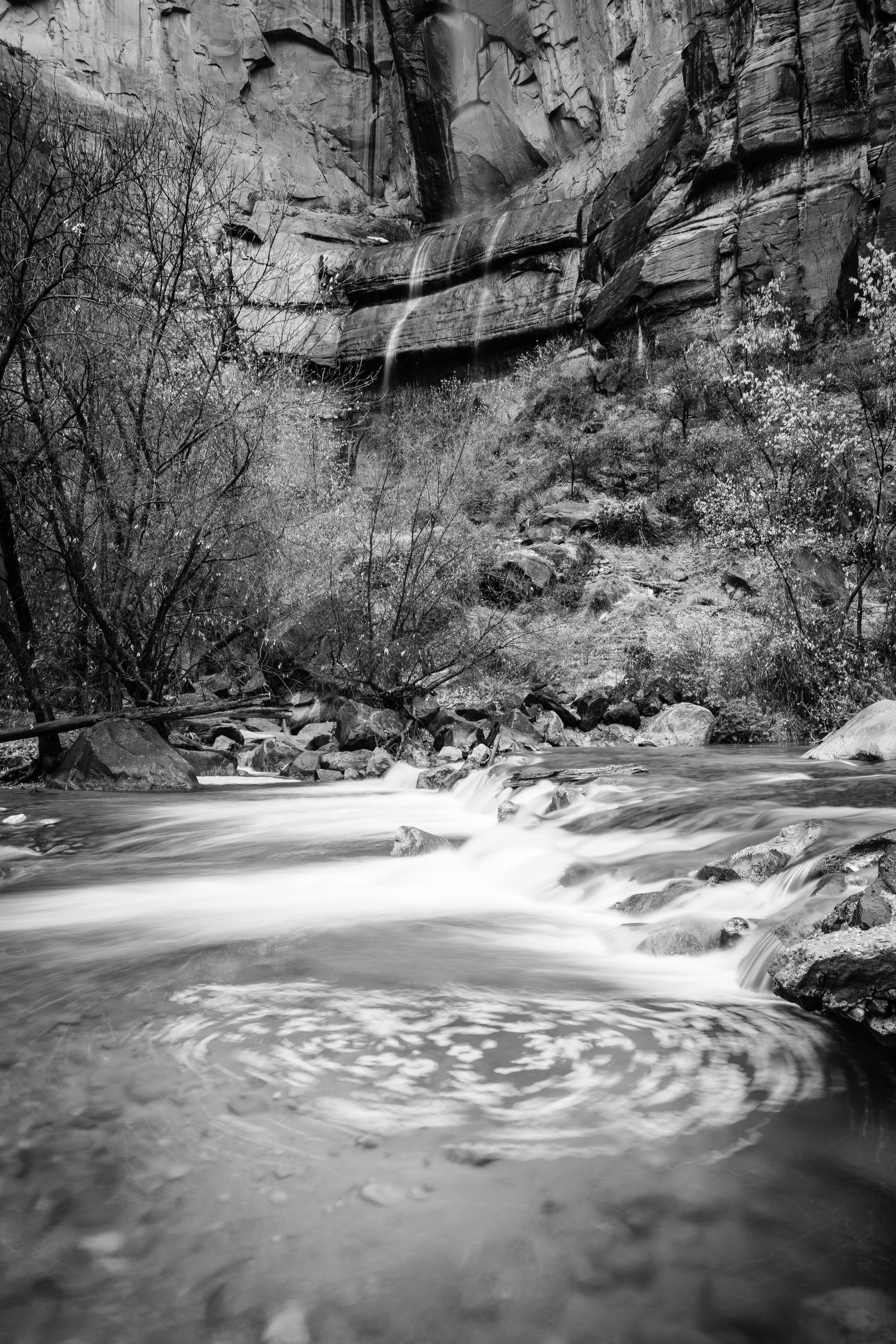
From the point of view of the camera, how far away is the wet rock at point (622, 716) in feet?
38.3

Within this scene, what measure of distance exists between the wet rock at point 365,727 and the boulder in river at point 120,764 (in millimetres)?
2397

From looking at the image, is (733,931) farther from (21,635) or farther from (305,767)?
(21,635)

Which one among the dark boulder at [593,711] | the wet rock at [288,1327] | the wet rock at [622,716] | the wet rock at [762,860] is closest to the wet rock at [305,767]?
the dark boulder at [593,711]

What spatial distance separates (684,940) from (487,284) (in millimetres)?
32624

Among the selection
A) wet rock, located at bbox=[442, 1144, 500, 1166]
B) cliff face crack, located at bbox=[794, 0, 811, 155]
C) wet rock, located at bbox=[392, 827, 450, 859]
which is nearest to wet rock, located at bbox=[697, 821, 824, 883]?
wet rock, located at bbox=[392, 827, 450, 859]

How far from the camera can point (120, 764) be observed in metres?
8.05

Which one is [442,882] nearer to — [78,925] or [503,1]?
[78,925]

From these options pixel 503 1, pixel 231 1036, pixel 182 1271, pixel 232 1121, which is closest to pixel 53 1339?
pixel 182 1271

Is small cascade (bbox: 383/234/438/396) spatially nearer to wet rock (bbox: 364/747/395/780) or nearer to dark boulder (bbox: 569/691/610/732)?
dark boulder (bbox: 569/691/610/732)

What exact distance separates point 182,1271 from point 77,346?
8.37m

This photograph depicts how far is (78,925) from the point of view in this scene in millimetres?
3637

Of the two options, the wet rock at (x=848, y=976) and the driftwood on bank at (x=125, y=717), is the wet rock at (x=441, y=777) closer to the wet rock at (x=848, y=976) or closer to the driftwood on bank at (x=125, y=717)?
the driftwood on bank at (x=125, y=717)

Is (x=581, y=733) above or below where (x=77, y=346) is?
below

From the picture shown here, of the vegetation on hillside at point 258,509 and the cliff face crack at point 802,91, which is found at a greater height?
the cliff face crack at point 802,91
